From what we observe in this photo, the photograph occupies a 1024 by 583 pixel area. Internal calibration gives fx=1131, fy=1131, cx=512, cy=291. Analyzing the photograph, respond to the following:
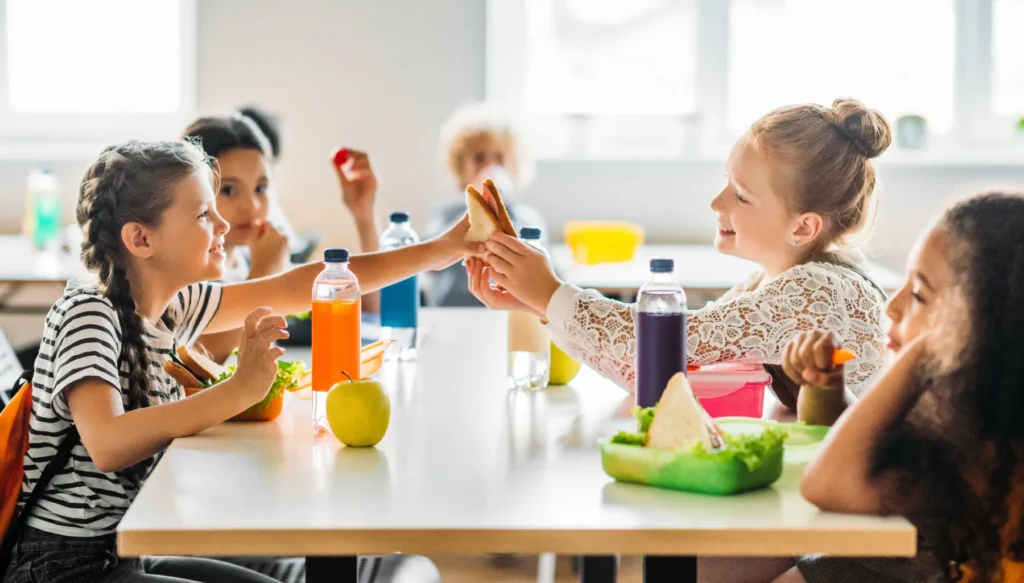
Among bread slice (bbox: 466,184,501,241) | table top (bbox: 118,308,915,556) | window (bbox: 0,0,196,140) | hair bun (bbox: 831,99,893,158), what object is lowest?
table top (bbox: 118,308,915,556)

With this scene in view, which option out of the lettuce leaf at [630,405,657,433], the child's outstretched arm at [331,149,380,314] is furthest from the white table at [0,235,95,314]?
the lettuce leaf at [630,405,657,433]

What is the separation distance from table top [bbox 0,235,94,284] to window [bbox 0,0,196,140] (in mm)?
654

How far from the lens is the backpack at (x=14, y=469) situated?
4.73ft

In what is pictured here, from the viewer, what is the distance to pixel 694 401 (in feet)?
3.97

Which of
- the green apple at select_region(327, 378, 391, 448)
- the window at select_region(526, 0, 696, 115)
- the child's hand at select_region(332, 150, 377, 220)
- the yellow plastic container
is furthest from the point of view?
the window at select_region(526, 0, 696, 115)

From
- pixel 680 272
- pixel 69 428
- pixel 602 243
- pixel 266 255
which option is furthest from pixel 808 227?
pixel 602 243

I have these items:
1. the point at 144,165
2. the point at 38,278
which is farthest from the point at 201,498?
the point at 38,278

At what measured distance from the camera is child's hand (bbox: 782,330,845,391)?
1337 millimetres

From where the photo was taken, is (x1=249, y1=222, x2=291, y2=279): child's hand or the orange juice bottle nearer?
the orange juice bottle

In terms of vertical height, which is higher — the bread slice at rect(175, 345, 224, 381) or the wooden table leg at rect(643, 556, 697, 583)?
the bread slice at rect(175, 345, 224, 381)

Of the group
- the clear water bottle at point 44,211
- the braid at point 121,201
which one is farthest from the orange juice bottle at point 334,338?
the clear water bottle at point 44,211

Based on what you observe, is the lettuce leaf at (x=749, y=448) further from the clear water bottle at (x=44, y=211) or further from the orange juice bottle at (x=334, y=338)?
the clear water bottle at (x=44, y=211)

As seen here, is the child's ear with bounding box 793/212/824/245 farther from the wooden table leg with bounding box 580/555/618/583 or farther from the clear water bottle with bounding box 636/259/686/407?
the wooden table leg with bounding box 580/555/618/583

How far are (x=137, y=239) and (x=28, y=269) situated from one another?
77.4 inches
